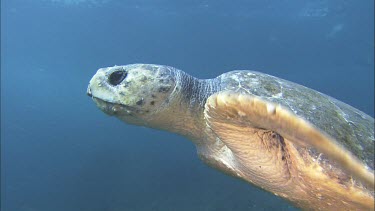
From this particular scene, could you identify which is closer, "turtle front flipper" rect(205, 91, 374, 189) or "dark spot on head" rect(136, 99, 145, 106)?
"turtle front flipper" rect(205, 91, 374, 189)

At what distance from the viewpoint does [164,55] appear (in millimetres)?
30234

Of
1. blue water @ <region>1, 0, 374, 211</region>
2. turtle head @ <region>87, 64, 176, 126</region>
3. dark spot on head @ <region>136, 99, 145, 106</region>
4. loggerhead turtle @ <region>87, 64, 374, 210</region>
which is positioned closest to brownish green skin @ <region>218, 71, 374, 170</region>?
loggerhead turtle @ <region>87, 64, 374, 210</region>

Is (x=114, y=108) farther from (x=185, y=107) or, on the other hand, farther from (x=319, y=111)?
(x=319, y=111)

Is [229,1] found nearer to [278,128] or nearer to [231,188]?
[231,188]

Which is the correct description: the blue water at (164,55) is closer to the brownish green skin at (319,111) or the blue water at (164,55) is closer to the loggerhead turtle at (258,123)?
the loggerhead turtle at (258,123)

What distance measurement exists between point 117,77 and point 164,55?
28076 mm

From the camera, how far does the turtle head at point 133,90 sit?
249cm

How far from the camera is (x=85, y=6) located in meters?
20.1

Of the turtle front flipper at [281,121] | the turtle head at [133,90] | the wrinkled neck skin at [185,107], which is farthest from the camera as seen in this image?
the wrinkled neck skin at [185,107]

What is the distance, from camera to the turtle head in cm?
249

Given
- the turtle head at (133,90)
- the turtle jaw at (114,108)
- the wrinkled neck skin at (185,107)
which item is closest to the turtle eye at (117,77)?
the turtle head at (133,90)

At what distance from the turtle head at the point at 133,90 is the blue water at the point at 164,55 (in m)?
8.86

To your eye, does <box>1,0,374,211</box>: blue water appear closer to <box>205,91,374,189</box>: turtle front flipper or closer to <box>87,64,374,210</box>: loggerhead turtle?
<box>87,64,374,210</box>: loggerhead turtle

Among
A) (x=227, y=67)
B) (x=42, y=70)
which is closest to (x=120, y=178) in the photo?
(x=227, y=67)
